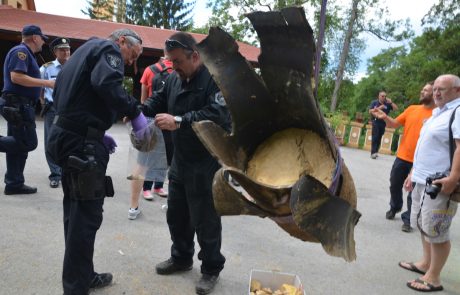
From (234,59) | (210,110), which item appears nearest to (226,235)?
(210,110)

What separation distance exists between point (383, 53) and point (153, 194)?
3413 cm

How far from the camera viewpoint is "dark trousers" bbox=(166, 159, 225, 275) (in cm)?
296

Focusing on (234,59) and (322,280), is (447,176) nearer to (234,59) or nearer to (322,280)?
(322,280)

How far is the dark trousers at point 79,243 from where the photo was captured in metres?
2.61

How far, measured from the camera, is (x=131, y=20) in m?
36.1

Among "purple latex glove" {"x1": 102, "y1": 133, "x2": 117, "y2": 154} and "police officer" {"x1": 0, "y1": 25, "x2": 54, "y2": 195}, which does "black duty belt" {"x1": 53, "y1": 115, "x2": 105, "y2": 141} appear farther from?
"police officer" {"x1": 0, "y1": 25, "x2": 54, "y2": 195}

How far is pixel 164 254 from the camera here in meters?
3.69

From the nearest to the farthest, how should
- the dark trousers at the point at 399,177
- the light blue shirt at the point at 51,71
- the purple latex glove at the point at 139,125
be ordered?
the purple latex glove at the point at 139,125
the dark trousers at the point at 399,177
the light blue shirt at the point at 51,71

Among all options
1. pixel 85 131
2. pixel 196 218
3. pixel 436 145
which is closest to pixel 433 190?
pixel 436 145

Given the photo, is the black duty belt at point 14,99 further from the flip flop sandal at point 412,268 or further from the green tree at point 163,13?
the green tree at point 163,13

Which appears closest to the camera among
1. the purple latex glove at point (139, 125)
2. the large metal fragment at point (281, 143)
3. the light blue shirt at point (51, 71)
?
the large metal fragment at point (281, 143)

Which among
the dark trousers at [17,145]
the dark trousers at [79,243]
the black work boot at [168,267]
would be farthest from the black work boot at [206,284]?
the dark trousers at [17,145]

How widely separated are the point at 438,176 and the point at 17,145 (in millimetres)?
4619

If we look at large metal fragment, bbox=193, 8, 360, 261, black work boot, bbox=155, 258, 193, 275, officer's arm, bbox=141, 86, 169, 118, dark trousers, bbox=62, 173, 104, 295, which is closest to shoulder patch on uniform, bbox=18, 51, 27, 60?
officer's arm, bbox=141, 86, 169, 118
